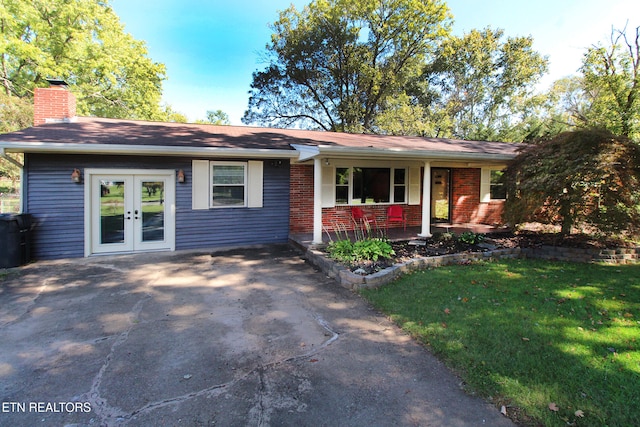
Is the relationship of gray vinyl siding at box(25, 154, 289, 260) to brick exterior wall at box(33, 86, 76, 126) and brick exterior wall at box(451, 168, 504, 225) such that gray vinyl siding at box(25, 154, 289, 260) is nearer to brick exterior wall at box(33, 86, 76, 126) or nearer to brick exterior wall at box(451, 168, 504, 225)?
brick exterior wall at box(33, 86, 76, 126)

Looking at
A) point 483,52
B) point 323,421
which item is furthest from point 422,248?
point 483,52

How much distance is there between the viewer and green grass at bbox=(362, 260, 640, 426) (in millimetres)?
2660

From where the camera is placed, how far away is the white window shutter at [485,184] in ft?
40.9

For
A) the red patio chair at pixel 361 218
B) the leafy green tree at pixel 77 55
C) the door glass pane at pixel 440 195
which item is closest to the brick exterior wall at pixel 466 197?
the door glass pane at pixel 440 195

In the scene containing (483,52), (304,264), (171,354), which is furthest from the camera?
(483,52)

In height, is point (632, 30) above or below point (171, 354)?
above

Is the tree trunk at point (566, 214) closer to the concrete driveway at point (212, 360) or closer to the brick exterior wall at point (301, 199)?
the concrete driveway at point (212, 360)

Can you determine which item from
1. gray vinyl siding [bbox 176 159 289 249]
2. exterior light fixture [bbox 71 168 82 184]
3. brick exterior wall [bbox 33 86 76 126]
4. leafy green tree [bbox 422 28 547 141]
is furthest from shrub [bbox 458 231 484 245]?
leafy green tree [bbox 422 28 547 141]

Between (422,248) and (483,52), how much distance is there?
929 inches

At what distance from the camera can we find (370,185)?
35.1 feet

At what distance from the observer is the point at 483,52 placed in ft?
81.3

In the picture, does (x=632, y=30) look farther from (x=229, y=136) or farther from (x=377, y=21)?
(x=229, y=136)

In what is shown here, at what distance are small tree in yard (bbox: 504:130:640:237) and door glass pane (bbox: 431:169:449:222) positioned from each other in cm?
402

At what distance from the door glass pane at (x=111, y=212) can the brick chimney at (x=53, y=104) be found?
9.73ft
